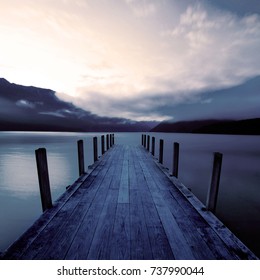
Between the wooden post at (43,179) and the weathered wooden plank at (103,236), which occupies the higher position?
the wooden post at (43,179)

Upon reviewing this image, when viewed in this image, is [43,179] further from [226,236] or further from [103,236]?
[226,236]

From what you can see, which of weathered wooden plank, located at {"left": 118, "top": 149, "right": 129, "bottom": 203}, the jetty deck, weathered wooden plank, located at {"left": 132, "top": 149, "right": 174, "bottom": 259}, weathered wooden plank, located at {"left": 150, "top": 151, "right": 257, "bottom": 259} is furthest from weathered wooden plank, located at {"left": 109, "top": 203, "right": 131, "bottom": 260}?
weathered wooden plank, located at {"left": 150, "top": 151, "right": 257, "bottom": 259}

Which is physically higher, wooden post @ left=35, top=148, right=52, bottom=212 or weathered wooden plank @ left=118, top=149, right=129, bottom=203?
wooden post @ left=35, top=148, right=52, bottom=212

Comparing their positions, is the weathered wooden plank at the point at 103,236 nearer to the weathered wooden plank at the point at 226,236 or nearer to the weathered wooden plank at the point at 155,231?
the weathered wooden plank at the point at 155,231

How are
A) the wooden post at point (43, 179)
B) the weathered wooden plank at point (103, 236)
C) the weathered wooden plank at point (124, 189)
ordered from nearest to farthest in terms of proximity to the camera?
the weathered wooden plank at point (103, 236) → the wooden post at point (43, 179) → the weathered wooden plank at point (124, 189)

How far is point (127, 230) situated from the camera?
268 cm

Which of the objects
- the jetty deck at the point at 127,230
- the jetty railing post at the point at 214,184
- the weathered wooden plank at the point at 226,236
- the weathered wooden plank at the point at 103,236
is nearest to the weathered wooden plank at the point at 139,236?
the jetty deck at the point at 127,230

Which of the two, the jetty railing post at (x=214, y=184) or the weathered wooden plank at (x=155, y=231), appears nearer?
the weathered wooden plank at (x=155, y=231)

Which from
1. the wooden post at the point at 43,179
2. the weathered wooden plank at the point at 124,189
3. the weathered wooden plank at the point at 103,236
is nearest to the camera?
the weathered wooden plank at the point at 103,236

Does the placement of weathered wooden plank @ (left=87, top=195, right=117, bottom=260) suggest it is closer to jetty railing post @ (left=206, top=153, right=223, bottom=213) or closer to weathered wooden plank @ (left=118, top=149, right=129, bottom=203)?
weathered wooden plank @ (left=118, top=149, right=129, bottom=203)

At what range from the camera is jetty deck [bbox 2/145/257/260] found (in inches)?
87.0

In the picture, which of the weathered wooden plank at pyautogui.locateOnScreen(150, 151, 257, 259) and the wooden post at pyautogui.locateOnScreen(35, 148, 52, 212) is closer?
the weathered wooden plank at pyautogui.locateOnScreen(150, 151, 257, 259)

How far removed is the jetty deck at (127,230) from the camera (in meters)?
2.21
